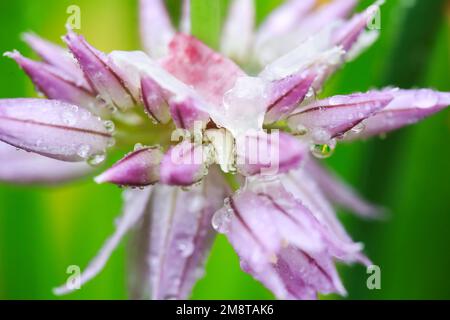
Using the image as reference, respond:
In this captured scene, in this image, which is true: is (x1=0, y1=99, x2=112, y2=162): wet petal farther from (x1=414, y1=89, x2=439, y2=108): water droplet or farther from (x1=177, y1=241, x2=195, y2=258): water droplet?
(x1=414, y1=89, x2=439, y2=108): water droplet

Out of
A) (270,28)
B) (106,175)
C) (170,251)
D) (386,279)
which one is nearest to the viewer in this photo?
(106,175)

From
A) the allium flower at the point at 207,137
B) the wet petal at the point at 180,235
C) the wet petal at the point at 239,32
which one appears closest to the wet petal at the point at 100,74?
the allium flower at the point at 207,137

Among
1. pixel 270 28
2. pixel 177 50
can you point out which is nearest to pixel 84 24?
pixel 270 28

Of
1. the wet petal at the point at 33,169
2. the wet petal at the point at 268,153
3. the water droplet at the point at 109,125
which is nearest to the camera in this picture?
the wet petal at the point at 268,153

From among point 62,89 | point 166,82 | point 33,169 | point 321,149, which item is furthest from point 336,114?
point 33,169

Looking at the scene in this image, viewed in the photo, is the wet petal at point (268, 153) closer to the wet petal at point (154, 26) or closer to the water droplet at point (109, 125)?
the water droplet at point (109, 125)
